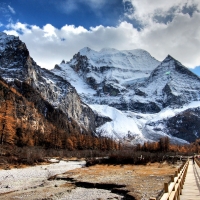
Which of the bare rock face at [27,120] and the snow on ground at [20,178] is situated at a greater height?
the bare rock face at [27,120]

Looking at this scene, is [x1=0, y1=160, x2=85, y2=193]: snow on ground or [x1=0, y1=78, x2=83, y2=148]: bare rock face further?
[x1=0, y1=78, x2=83, y2=148]: bare rock face

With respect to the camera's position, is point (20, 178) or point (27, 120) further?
point (27, 120)

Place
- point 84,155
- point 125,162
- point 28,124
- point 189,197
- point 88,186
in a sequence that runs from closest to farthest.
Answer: point 189,197, point 88,186, point 125,162, point 84,155, point 28,124

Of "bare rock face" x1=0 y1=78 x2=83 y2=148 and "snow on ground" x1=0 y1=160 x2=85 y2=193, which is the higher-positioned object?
"bare rock face" x1=0 y1=78 x2=83 y2=148

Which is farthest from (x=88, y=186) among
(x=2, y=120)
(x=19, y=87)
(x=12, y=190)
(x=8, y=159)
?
(x=19, y=87)

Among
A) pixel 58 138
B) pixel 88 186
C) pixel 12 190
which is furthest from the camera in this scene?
pixel 58 138

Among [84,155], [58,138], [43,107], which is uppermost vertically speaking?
[43,107]

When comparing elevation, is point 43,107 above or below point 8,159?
above

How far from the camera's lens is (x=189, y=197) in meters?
14.3

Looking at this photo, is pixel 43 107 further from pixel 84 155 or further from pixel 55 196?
pixel 55 196

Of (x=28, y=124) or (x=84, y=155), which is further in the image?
(x=28, y=124)

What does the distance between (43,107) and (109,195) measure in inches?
6367

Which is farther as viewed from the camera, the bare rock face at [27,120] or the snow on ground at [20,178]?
the bare rock face at [27,120]

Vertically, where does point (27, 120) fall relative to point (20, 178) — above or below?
above
